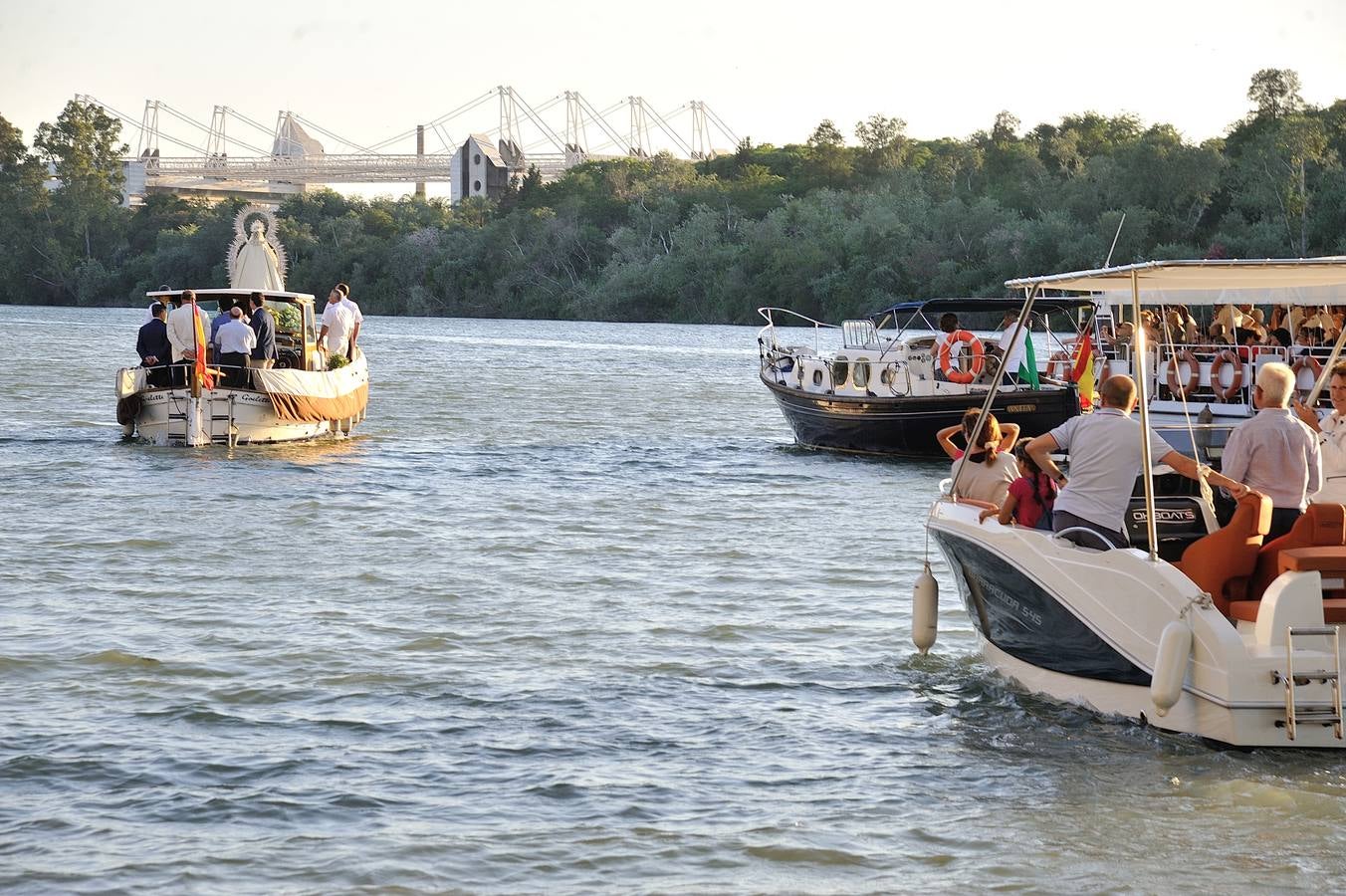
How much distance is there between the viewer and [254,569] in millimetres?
14336

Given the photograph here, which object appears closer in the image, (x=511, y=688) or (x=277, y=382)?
(x=511, y=688)

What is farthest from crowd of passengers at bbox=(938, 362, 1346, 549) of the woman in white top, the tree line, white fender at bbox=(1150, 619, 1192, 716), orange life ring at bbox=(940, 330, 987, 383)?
the tree line

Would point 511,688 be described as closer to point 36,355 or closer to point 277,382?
point 277,382

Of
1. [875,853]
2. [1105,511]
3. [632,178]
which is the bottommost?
[875,853]

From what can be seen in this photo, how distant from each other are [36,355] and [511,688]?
161 ft

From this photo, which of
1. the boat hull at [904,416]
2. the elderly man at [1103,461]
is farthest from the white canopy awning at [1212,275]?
the boat hull at [904,416]

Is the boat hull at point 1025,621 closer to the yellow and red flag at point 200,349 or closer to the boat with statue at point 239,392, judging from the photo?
the yellow and red flag at point 200,349

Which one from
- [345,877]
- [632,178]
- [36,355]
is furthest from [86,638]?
[632,178]

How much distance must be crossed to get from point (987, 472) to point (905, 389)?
14380 millimetres

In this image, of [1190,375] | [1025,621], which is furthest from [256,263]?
[1025,621]

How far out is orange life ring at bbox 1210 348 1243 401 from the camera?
21578 millimetres

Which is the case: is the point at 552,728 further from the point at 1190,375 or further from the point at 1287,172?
the point at 1287,172

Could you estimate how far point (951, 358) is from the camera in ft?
80.9

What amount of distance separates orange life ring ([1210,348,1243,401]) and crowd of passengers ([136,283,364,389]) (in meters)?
12.7
